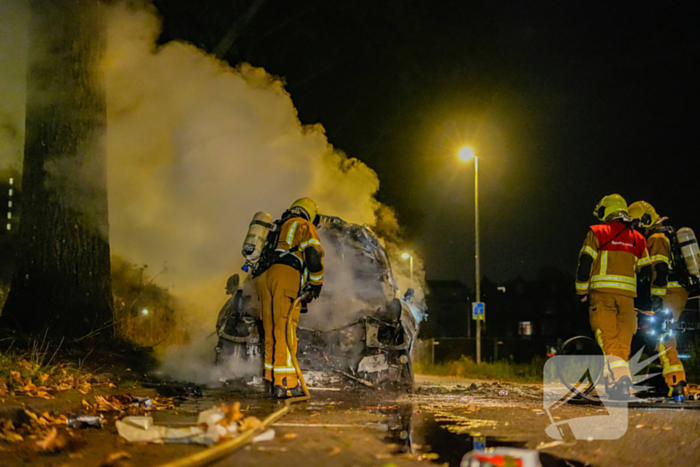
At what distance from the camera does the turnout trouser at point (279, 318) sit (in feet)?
19.4

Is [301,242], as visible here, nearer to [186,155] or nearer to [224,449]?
Answer: [224,449]

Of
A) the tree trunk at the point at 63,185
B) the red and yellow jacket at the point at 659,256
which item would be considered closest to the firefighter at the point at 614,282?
the red and yellow jacket at the point at 659,256

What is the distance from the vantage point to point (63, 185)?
7.84 metres

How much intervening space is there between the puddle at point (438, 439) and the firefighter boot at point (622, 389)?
1.96 metres

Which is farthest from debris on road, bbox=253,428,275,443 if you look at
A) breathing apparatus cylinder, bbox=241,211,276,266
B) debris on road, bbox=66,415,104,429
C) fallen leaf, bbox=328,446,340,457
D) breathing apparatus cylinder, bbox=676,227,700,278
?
breathing apparatus cylinder, bbox=676,227,700,278

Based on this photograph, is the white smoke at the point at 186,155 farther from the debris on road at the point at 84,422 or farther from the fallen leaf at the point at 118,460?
the fallen leaf at the point at 118,460

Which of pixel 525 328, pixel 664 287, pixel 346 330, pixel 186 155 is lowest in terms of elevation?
pixel 346 330

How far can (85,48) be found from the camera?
323 inches

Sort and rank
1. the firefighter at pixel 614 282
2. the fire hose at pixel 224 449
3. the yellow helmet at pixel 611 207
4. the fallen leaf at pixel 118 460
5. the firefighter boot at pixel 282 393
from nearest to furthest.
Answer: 1. the fire hose at pixel 224 449
2. the fallen leaf at pixel 118 460
3. the firefighter boot at pixel 282 393
4. the firefighter at pixel 614 282
5. the yellow helmet at pixel 611 207

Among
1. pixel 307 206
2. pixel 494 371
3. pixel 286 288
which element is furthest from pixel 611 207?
pixel 494 371

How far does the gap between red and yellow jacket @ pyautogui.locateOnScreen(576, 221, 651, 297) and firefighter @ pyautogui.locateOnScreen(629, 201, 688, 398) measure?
235 millimetres

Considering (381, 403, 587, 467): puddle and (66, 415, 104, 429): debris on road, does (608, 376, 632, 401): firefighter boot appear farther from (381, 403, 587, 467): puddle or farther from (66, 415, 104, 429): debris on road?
(66, 415, 104, 429): debris on road

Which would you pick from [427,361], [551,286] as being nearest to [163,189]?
[427,361]

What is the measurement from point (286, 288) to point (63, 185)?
3.50 meters
